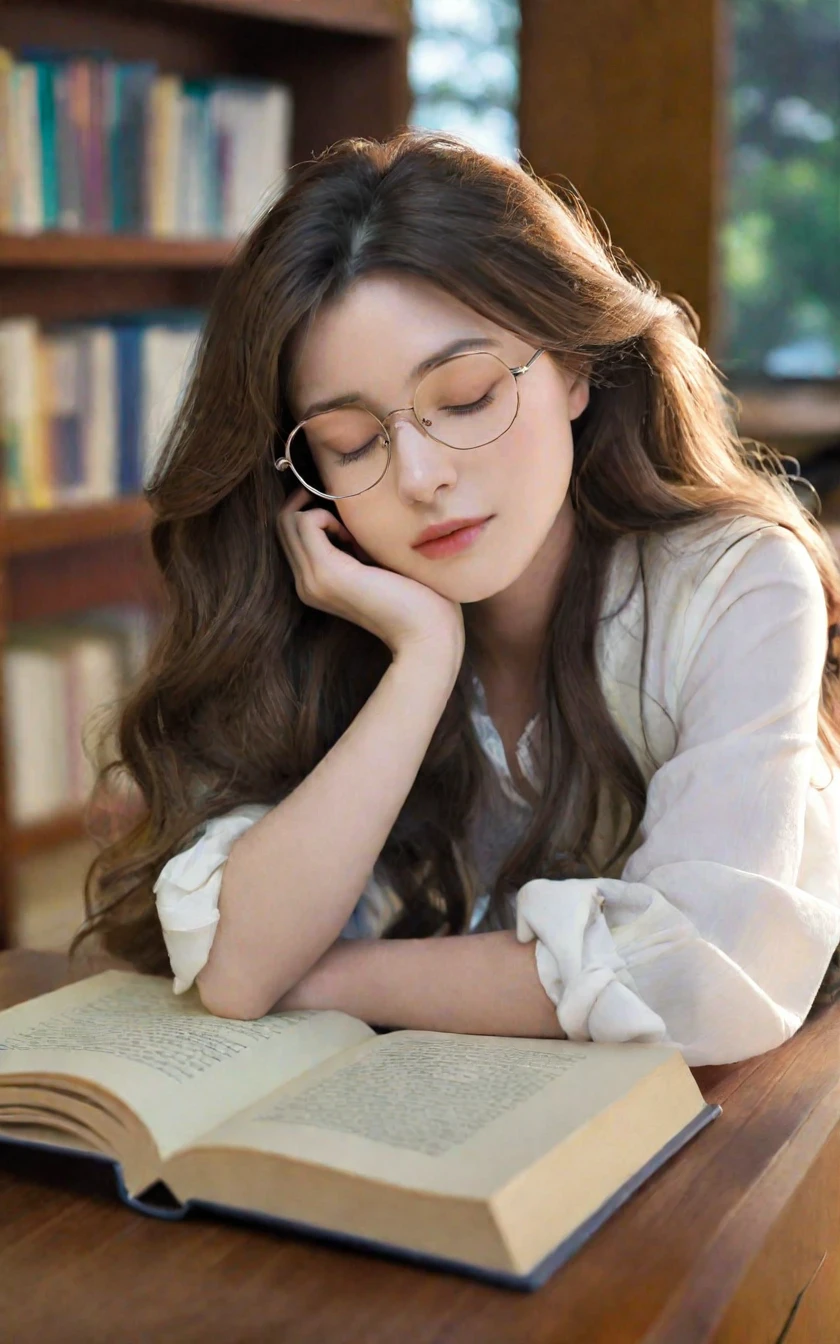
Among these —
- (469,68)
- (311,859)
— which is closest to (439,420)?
(311,859)

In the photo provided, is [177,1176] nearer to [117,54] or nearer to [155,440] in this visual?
[155,440]

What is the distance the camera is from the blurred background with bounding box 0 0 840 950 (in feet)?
8.03

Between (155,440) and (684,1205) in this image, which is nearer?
(684,1205)

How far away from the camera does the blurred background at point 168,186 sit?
2447mm

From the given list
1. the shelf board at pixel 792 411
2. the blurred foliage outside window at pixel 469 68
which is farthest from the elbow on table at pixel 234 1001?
the blurred foliage outside window at pixel 469 68

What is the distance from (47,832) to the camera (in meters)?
2.67

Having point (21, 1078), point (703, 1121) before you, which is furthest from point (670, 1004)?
point (21, 1078)

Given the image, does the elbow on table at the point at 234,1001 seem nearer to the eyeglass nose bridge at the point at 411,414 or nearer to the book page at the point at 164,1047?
the book page at the point at 164,1047

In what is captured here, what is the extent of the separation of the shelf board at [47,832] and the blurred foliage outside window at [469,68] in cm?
154

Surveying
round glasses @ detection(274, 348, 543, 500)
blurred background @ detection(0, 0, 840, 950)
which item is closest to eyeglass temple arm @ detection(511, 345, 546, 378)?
round glasses @ detection(274, 348, 543, 500)

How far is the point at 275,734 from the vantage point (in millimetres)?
1312

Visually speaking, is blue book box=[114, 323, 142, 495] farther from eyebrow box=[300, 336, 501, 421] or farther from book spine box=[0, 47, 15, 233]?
eyebrow box=[300, 336, 501, 421]

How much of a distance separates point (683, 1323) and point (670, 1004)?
0.99 ft

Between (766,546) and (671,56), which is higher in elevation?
(671,56)
